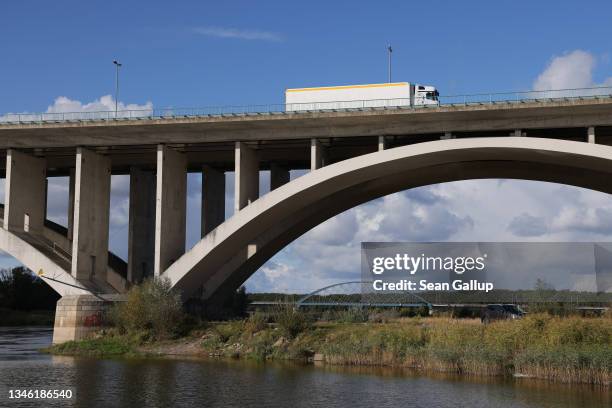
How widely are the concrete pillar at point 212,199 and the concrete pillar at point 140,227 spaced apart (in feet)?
14.2

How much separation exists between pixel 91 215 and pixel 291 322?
1665 cm

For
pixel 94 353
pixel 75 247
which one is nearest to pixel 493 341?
pixel 94 353

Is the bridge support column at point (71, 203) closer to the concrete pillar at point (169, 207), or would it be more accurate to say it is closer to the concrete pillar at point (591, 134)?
the concrete pillar at point (169, 207)

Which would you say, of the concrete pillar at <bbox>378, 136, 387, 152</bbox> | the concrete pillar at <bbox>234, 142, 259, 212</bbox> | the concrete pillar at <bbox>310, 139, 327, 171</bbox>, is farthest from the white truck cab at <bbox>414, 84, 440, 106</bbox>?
the concrete pillar at <bbox>234, 142, 259, 212</bbox>

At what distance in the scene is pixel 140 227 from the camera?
5712 cm

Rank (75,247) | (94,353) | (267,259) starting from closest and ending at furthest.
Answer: (94,353)
(75,247)
(267,259)

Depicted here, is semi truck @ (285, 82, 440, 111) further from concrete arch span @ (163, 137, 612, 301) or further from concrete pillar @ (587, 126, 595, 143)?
concrete pillar @ (587, 126, 595, 143)

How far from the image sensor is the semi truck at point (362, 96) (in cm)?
4656

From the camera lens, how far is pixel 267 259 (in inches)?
2346

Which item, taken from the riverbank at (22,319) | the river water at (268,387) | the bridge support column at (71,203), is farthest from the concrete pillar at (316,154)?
the riverbank at (22,319)

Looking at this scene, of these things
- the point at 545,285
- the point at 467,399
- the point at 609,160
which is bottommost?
the point at 467,399

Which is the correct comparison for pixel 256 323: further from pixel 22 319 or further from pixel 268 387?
pixel 22 319

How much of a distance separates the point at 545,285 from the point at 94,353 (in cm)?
2766

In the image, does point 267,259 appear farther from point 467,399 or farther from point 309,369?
point 467,399
